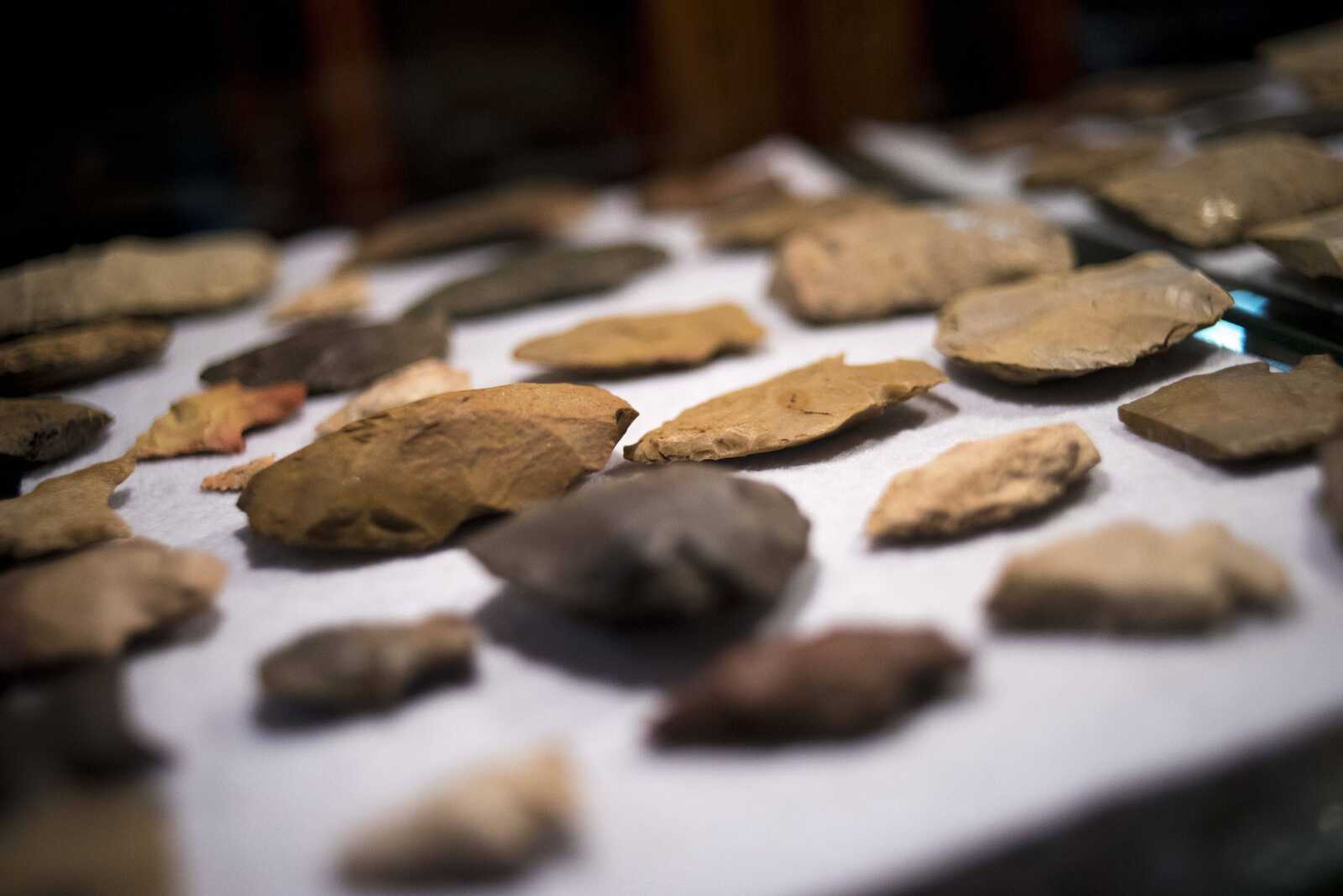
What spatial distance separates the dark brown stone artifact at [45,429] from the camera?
1763 mm

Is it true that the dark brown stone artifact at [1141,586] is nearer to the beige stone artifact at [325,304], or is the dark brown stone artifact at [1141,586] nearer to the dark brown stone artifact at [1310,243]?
the dark brown stone artifact at [1310,243]

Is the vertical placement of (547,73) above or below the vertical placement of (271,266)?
above

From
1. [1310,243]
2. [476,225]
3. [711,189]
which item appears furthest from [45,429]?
[1310,243]

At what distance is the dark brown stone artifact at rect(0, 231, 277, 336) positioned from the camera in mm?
2314

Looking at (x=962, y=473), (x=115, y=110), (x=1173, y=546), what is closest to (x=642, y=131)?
(x=115, y=110)

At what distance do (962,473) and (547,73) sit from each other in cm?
240

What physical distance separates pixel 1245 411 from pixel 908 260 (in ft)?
2.86

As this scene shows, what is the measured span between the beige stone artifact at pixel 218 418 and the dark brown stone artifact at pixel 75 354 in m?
0.33

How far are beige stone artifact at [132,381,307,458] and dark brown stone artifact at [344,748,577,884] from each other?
1084 mm

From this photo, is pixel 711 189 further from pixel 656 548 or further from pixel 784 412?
pixel 656 548

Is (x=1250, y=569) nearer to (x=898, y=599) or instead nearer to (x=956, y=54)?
(x=898, y=599)

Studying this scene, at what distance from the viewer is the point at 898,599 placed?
1.18 m

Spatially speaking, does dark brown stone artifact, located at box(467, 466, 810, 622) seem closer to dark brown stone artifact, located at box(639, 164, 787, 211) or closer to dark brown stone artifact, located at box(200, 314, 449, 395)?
dark brown stone artifact, located at box(200, 314, 449, 395)

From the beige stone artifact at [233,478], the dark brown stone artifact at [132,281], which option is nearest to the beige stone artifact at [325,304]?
the dark brown stone artifact at [132,281]
